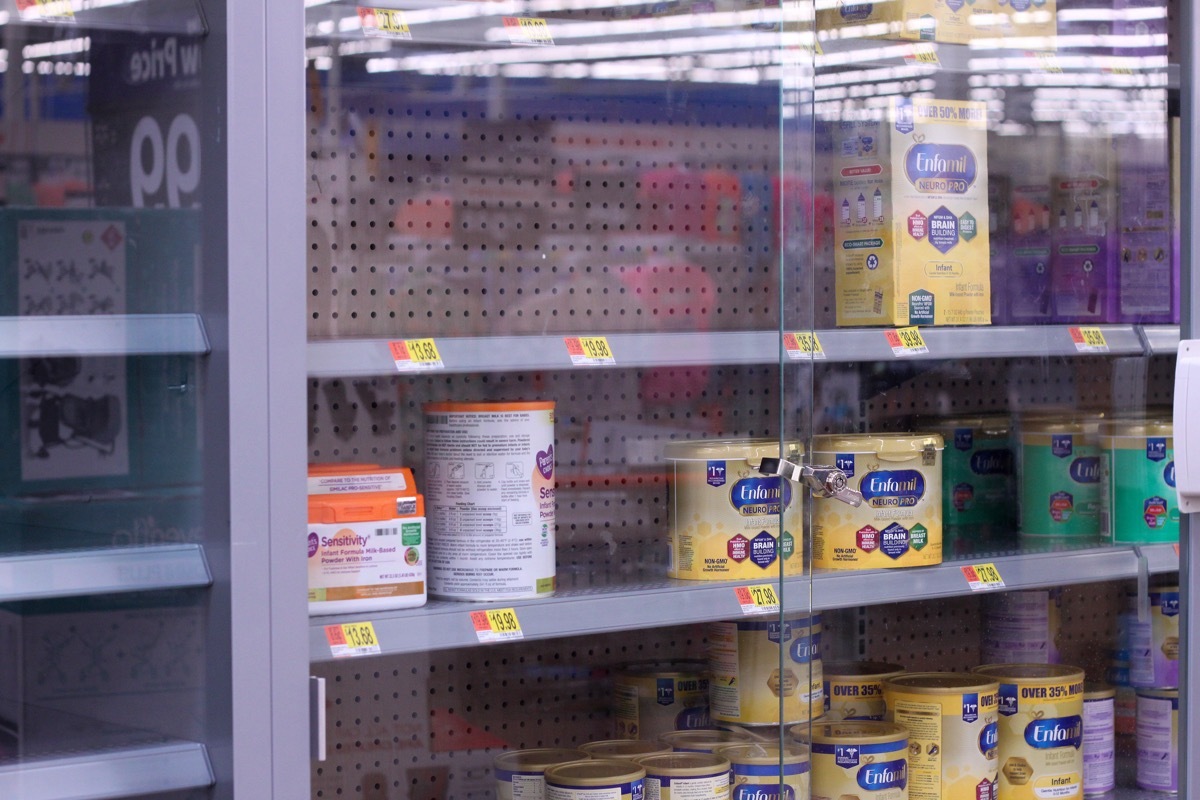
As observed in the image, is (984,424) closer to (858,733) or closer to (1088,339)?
(1088,339)

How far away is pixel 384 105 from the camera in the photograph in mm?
2127

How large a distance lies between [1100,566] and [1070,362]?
0.42m

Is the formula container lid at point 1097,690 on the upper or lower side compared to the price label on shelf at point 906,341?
lower

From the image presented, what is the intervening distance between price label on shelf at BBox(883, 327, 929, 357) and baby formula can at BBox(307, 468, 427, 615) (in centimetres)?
87

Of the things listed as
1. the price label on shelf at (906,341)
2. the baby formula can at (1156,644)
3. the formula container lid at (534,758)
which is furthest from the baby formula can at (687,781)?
the baby formula can at (1156,644)

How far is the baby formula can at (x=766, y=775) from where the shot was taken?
2078 millimetres

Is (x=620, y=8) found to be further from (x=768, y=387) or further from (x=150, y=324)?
(x=150, y=324)

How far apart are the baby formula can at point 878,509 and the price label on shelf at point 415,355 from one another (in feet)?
2.48

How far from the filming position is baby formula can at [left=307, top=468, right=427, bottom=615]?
1.78 meters

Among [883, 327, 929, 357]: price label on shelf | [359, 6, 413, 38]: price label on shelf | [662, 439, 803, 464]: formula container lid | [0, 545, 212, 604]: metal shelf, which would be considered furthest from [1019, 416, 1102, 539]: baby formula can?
[0, 545, 212, 604]: metal shelf

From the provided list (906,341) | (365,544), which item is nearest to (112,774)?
(365,544)

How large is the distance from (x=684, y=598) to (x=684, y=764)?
0.83 ft

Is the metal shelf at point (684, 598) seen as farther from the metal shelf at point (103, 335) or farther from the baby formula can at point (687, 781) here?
the metal shelf at point (103, 335)

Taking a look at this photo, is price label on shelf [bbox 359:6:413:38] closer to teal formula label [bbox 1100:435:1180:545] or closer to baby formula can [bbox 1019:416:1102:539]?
baby formula can [bbox 1019:416:1102:539]
